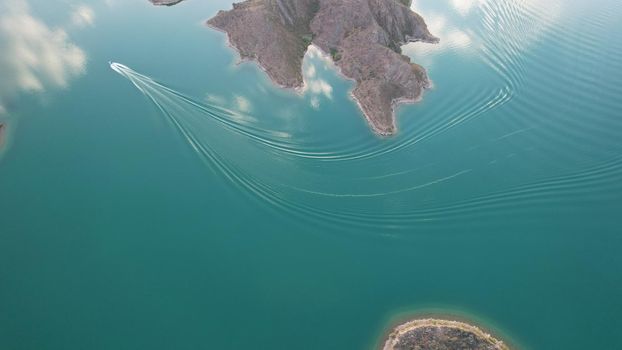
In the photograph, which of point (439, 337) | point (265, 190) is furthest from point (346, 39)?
point (439, 337)

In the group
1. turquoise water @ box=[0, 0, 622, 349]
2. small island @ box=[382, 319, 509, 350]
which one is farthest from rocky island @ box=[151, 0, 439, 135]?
small island @ box=[382, 319, 509, 350]

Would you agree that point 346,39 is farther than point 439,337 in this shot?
Yes

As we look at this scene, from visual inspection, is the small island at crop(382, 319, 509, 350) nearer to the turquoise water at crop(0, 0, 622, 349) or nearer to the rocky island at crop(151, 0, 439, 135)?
the turquoise water at crop(0, 0, 622, 349)

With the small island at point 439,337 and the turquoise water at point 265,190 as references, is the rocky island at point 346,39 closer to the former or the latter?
the turquoise water at point 265,190

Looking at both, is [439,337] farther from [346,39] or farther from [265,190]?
[346,39]

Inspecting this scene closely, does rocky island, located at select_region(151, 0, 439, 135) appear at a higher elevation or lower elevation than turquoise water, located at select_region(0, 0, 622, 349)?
higher

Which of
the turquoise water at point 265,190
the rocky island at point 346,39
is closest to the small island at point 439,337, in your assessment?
the turquoise water at point 265,190
